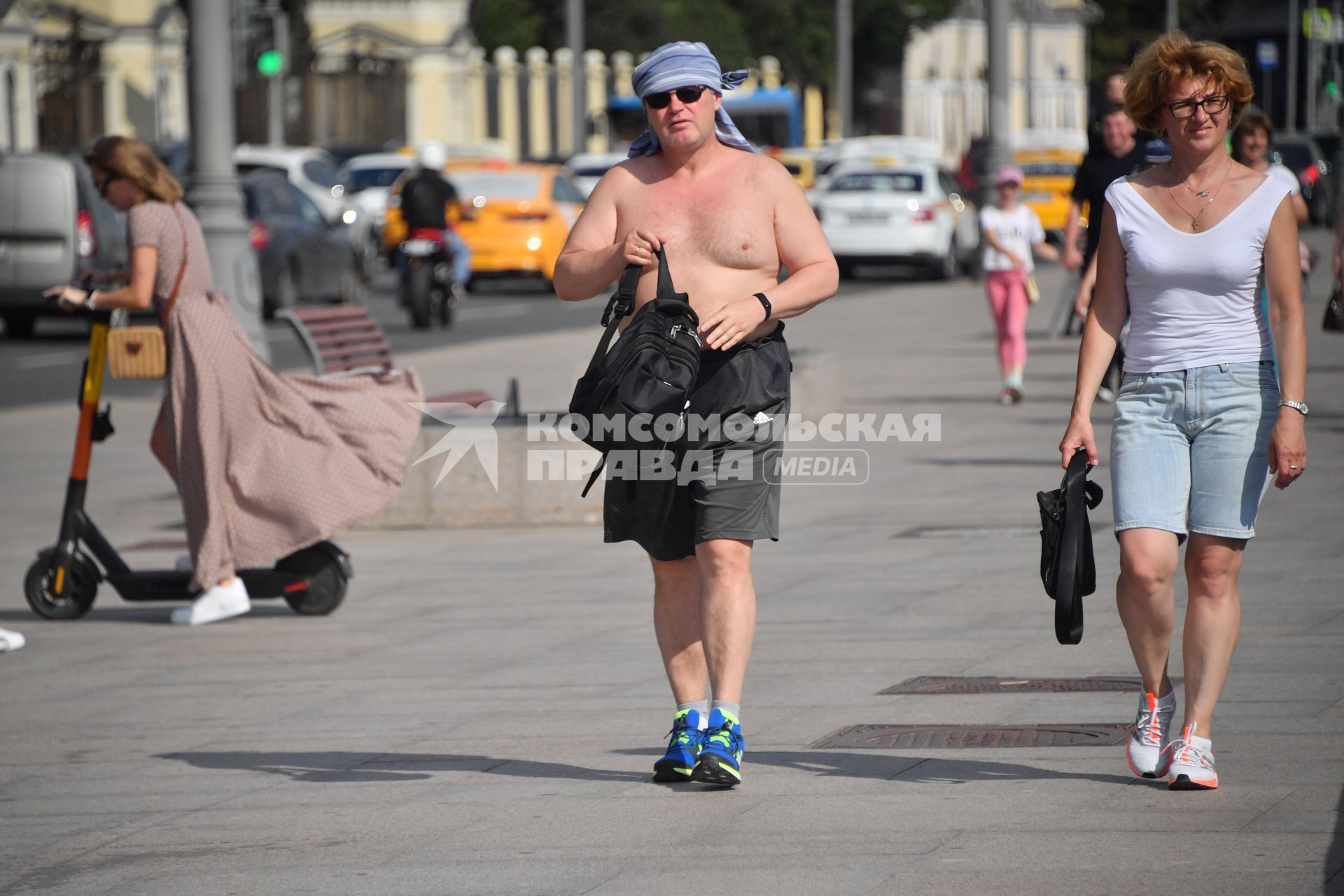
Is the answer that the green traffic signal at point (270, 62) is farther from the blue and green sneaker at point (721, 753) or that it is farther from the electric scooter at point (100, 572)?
the blue and green sneaker at point (721, 753)

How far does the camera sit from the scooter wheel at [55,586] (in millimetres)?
8594

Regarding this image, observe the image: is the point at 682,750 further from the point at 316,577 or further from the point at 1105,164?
the point at 1105,164

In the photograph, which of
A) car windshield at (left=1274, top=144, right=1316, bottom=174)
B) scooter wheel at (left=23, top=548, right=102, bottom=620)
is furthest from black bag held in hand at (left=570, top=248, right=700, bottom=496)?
car windshield at (left=1274, top=144, right=1316, bottom=174)

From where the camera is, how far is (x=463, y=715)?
673 cm

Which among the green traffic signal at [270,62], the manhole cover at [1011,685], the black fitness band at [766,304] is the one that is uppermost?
the green traffic signal at [270,62]

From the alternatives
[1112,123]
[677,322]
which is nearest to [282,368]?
[1112,123]

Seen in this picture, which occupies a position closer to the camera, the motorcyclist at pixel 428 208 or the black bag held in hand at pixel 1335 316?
the black bag held in hand at pixel 1335 316

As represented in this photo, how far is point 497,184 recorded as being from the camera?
29.6 m

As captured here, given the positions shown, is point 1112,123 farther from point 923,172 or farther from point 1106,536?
point 923,172

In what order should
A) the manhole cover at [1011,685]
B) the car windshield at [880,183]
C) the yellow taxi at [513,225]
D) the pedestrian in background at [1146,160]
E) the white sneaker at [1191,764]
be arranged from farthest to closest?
1. the car windshield at [880,183]
2. the yellow taxi at [513,225]
3. the pedestrian in background at [1146,160]
4. the manhole cover at [1011,685]
5. the white sneaker at [1191,764]

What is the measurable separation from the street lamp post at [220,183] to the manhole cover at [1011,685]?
7.10m

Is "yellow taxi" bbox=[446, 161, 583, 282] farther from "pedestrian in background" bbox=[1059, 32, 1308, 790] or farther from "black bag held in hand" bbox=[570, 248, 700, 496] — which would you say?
"pedestrian in background" bbox=[1059, 32, 1308, 790]

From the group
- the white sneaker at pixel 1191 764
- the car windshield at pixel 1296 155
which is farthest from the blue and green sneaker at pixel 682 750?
the car windshield at pixel 1296 155

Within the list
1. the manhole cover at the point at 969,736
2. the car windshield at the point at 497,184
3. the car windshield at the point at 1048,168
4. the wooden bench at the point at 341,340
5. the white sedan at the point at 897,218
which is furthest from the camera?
the car windshield at the point at 1048,168
